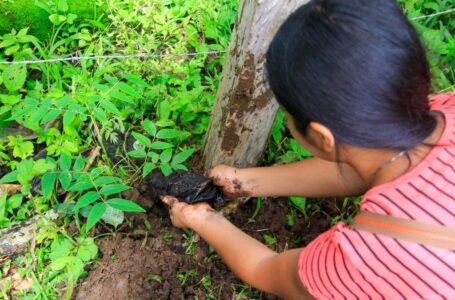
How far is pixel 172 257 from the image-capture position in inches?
73.5

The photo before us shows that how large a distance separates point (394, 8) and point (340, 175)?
2.63ft

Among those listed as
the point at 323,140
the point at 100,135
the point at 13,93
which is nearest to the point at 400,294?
the point at 323,140

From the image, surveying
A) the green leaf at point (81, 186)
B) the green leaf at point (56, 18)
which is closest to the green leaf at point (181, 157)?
the green leaf at point (81, 186)

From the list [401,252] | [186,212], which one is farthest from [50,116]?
[401,252]

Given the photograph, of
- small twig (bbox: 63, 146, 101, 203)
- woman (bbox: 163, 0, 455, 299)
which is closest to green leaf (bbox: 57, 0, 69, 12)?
small twig (bbox: 63, 146, 101, 203)

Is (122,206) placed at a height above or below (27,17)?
below

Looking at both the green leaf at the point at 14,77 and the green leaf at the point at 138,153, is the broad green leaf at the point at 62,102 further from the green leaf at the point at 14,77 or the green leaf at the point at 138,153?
the green leaf at the point at 14,77

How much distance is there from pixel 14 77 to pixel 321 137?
1690mm

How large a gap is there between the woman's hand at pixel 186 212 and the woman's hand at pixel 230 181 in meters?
0.14

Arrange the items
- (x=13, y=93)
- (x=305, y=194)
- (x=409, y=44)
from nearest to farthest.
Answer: (x=409, y=44) → (x=305, y=194) → (x=13, y=93)

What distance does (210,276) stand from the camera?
72.5 inches

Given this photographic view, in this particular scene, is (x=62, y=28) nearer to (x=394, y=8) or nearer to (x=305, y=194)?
(x=305, y=194)

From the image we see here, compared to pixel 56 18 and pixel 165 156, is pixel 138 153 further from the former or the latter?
pixel 56 18

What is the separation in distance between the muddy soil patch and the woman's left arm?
0.16 m
